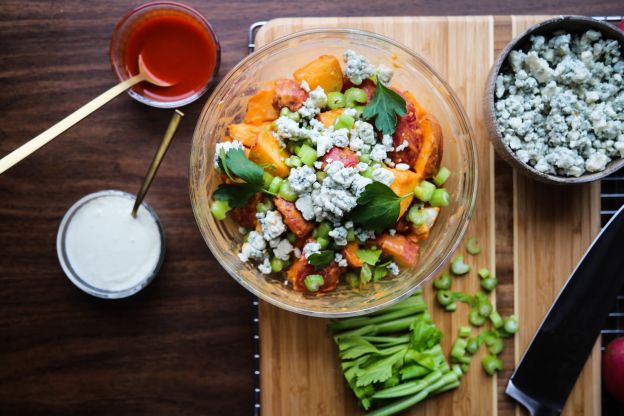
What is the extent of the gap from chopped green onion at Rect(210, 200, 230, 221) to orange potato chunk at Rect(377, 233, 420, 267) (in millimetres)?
490

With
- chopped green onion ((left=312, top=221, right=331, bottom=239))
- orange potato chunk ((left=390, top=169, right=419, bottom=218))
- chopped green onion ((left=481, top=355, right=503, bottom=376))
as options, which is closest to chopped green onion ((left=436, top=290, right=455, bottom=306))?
chopped green onion ((left=481, top=355, right=503, bottom=376))

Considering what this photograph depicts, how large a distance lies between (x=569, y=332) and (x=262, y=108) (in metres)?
1.30

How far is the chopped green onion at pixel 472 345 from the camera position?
2047 mm

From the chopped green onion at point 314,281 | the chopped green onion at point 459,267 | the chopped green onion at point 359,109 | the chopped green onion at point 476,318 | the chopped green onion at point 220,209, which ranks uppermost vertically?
the chopped green onion at point 359,109

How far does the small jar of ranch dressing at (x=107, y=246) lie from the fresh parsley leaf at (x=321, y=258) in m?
0.69

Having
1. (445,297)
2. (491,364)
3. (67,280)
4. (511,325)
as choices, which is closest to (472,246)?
(445,297)

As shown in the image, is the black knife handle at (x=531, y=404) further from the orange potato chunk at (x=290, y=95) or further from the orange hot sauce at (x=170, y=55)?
the orange hot sauce at (x=170, y=55)

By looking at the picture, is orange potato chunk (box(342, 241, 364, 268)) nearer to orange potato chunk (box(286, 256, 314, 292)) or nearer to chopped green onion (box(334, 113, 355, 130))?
orange potato chunk (box(286, 256, 314, 292))

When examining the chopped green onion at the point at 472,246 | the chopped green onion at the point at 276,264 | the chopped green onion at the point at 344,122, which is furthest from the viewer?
the chopped green onion at the point at 472,246

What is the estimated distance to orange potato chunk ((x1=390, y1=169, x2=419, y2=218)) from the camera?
1.68m

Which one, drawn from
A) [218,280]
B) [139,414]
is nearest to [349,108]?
[218,280]

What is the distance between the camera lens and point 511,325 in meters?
2.05

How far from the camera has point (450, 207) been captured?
195 cm

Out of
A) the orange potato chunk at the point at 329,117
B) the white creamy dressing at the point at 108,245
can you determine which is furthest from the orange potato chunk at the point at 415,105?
the white creamy dressing at the point at 108,245
